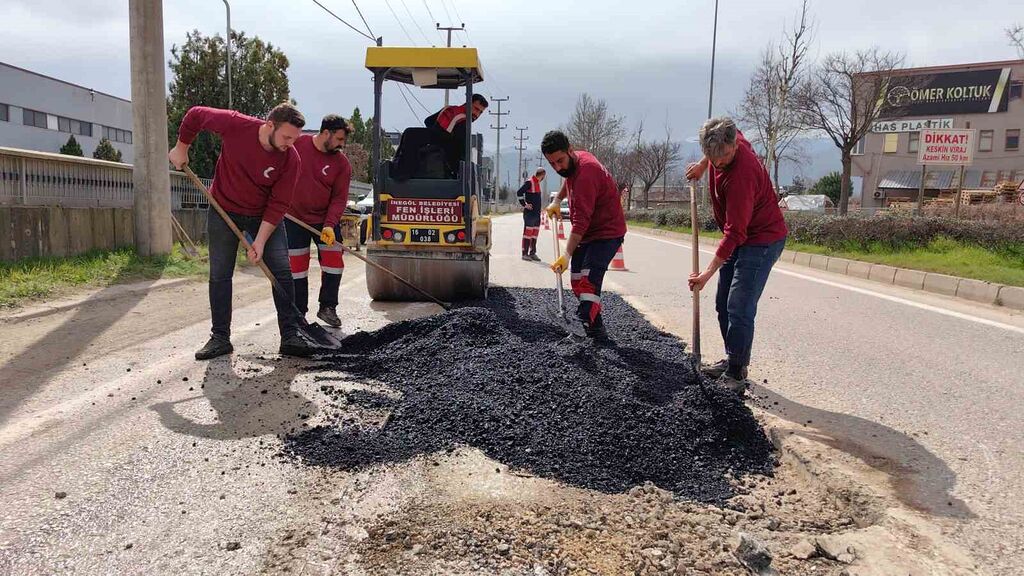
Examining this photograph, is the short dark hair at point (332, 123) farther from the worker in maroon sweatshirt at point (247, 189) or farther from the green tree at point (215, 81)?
the green tree at point (215, 81)

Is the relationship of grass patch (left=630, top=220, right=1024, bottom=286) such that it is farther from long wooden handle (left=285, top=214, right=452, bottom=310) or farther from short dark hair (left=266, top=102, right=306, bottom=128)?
short dark hair (left=266, top=102, right=306, bottom=128)

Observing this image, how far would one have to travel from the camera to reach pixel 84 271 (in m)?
7.80

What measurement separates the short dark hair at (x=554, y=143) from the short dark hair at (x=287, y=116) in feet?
5.68

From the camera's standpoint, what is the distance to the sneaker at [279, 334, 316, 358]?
4.72 m

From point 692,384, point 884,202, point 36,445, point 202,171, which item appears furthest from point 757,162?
point 884,202

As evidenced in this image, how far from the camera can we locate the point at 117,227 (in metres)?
9.64

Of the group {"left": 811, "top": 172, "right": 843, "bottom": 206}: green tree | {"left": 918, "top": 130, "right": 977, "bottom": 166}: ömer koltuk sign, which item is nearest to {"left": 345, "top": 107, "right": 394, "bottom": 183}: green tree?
{"left": 918, "top": 130, "right": 977, "bottom": 166}: ömer koltuk sign

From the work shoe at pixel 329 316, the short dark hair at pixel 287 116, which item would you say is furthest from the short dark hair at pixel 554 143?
the work shoe at pixel 329 316

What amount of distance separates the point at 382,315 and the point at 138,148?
4979 mm

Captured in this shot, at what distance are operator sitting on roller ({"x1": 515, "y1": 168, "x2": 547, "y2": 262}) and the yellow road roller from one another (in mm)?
5858

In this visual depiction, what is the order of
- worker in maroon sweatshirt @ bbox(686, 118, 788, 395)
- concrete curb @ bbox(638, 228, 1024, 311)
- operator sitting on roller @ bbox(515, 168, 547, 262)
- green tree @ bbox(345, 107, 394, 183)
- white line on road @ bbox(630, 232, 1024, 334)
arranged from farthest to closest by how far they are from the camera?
1. green tree @ bbox(345, 107, 394, 183)
2. operator sitting on roller @ bbox(515, 168, 547, 262)
3. concrete curb @ bbox(638, 228, 1024, 311)
4. white line on road @ bbox(630, 232, 1024, 334)
5. worker in maroon sweatshirt @ bbox(686, 118, 788, 395)

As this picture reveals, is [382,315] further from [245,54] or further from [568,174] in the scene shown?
[245,54]

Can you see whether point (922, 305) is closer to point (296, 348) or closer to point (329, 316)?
point (329, 316)

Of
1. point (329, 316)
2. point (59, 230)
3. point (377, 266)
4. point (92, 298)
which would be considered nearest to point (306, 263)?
point (329, 316)
